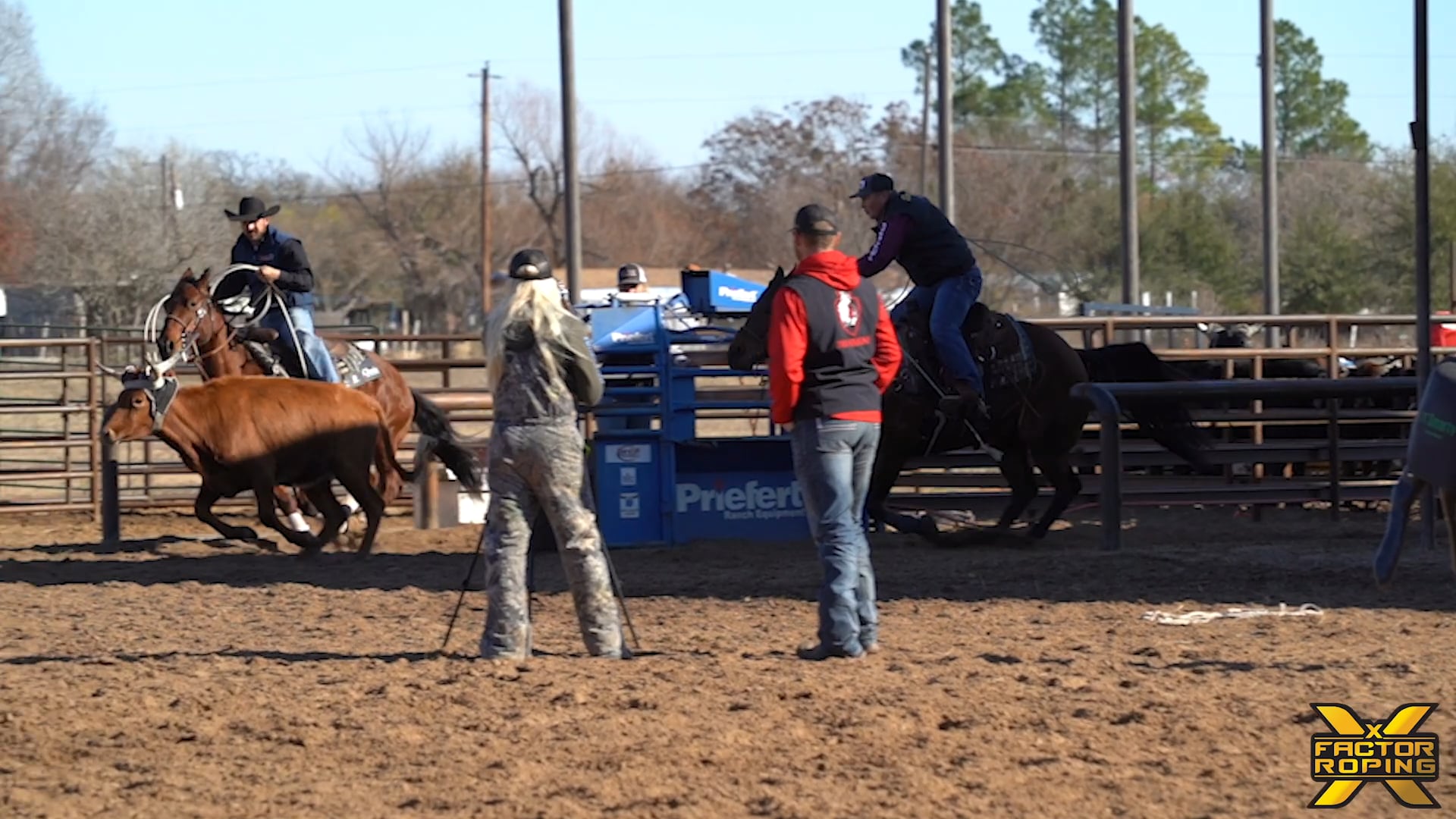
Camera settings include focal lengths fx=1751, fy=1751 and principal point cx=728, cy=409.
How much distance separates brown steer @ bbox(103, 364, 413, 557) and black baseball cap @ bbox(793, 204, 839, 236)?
5.51 m

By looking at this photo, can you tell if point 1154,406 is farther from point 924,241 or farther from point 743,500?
point 743,500

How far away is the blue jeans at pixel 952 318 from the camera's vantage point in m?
Result: 12.2

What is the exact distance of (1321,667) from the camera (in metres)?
7.30

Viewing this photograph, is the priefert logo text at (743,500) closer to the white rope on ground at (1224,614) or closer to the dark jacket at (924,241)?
the dark jacket at (924,241)

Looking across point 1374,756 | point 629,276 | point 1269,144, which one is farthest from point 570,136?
point 1374,756

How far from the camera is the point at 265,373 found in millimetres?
13680

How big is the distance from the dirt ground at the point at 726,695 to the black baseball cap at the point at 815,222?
1.89 meters

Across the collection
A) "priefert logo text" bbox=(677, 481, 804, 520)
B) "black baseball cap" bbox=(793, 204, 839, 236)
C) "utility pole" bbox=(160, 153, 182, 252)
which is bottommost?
"priefert logo text" bbox=(677, 481, 804, 520)

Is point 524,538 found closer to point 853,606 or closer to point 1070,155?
point 853,606

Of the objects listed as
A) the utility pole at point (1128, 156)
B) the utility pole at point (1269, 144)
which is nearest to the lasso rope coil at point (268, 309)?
the utility pole at point (1128, 156)

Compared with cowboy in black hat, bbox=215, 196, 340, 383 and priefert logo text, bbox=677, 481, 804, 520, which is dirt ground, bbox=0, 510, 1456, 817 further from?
cowboy in black hat, bbox=215, 196, 340, 383

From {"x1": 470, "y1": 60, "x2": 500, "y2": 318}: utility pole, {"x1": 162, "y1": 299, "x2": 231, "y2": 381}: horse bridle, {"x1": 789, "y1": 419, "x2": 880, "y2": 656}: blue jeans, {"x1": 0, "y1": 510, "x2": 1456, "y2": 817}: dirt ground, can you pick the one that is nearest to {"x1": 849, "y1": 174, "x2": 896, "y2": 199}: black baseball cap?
{"x1": 0, "y1": 510, "x2": 1456, "y2": 817}: dirt ground

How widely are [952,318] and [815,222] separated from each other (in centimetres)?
465

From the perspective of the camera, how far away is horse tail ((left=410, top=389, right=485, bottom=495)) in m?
12.9
